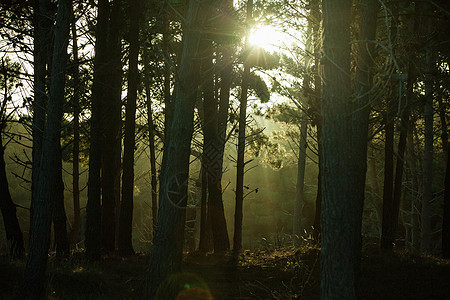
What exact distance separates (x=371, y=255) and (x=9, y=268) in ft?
28.7

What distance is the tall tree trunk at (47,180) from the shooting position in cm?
730

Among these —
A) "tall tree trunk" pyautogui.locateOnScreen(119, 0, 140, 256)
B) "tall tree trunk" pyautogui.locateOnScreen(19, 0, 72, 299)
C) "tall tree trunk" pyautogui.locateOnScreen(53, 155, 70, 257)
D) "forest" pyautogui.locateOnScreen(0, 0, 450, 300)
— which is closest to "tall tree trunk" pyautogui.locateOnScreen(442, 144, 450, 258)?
"forest" pyautogui.locateOnScreen(0, 0, 450, 300)

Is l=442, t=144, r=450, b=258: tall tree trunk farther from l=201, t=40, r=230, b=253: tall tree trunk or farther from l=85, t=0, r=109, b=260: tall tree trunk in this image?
l=85, t=0, r=109, b=260: tall tree trunk

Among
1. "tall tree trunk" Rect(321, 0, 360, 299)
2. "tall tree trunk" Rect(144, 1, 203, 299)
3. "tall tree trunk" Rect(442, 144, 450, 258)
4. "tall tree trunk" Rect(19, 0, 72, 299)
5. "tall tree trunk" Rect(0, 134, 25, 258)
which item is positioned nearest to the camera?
"tall tree trunk" Rect(321, 0, 360, 299)

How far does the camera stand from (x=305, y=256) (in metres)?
10.6

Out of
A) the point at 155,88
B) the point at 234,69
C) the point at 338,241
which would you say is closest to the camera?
the point at 338,241

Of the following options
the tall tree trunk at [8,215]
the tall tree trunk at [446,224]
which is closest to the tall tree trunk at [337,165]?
the tall tree trunk at [446,224]

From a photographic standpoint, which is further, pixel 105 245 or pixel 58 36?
pixel 105 245

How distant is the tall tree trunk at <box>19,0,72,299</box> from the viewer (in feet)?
24.0

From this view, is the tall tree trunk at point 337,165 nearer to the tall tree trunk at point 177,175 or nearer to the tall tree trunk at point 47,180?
the tall tree trunk at point 177,175

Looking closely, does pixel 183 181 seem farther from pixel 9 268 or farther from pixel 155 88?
pixel 155 88

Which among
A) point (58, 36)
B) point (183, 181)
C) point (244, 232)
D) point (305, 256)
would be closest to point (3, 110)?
point (58, 36)

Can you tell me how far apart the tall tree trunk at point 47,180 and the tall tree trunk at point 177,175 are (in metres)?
2.02

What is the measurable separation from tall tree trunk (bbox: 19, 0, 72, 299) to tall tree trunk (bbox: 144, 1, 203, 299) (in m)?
2.02
